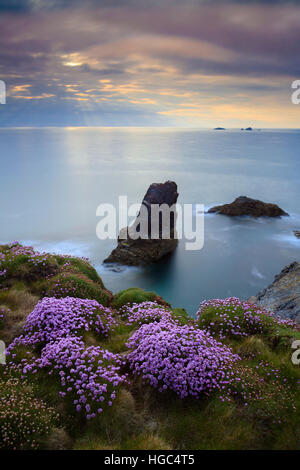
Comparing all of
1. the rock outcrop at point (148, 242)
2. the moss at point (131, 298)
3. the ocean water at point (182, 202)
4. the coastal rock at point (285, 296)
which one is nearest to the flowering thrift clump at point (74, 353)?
the moss at point (131, 298)

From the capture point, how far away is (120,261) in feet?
140

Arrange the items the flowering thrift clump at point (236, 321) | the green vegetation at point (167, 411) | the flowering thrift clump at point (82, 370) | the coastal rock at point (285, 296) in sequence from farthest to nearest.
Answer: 1. the coastal rock at point (285, 296)
2. the flowering thrift clump at point (236, 321)
3. the flowering thrift clump at point (82, 370)
4. the green vegetation at point (167, 411)

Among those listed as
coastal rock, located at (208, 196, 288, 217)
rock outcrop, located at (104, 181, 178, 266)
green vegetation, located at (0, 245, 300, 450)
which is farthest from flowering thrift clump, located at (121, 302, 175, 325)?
coastal rock, located at (208, 196, 288, 217)

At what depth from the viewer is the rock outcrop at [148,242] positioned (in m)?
42.8

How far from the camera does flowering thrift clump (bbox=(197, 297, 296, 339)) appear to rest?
11.7 meters

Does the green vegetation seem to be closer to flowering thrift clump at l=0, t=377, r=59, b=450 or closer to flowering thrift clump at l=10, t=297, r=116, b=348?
flowering thrift clump at l=0, t=377, r=59, b=450

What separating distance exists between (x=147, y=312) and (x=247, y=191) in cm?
8847

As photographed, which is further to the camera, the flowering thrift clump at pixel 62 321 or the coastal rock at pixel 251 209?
the coastal rock at pixel 251 209

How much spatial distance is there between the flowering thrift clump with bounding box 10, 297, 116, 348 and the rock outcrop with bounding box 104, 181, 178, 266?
3066 centimetres

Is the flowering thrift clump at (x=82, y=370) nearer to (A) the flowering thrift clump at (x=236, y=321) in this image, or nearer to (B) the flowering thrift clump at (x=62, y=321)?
(B) the flowering thrift clump at (x=62, y=321)

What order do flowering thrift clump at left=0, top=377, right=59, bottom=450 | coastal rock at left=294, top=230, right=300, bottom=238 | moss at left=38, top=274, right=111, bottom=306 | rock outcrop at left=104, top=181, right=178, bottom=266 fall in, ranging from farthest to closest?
coastal rock at left=294, top=230, right=300, bottom=238 < rock outcrop at left=104, top=181, right=178, bottom=266 < moss at left=38, top=274, right=111, bottom=306 < flowering thrift clump at left=0, top=377, right=59, bottom=450

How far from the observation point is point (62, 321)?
10570mm

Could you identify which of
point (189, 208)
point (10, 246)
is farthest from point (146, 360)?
point (189, 208)

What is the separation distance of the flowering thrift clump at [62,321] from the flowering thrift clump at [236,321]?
3812mm
